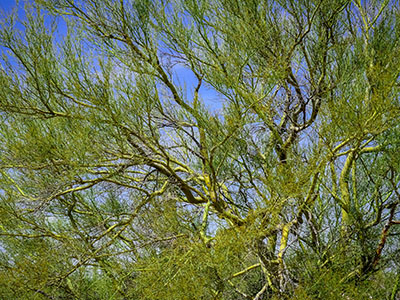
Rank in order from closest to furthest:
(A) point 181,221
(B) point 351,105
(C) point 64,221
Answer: (B) point 351,105 → (A) point 181,221 → (C) point 64,221

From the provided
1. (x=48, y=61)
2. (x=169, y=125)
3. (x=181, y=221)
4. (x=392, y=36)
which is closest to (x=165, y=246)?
(x=181, y=221)

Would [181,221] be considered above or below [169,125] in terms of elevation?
below

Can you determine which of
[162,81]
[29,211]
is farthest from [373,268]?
[29,211]

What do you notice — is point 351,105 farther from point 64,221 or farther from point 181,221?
point 64,221

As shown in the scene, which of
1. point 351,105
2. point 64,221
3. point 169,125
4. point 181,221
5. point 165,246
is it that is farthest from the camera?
point 64,221

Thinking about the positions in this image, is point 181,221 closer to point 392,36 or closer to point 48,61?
point 48,61

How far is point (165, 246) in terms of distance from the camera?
3.67m

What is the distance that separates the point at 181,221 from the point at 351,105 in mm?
1756

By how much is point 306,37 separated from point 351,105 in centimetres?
109

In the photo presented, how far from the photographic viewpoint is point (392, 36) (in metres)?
4.00

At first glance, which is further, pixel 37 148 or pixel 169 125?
pixel 169 125

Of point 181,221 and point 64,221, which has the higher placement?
point 64,221

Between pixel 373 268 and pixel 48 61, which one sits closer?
pixel 48 61

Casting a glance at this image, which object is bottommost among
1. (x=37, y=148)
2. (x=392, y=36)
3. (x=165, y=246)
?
(x=165, y=246)
